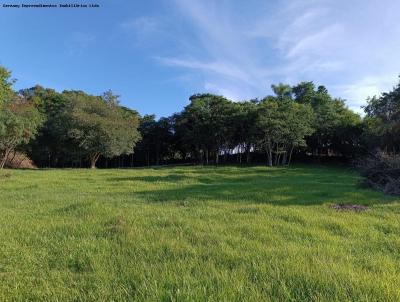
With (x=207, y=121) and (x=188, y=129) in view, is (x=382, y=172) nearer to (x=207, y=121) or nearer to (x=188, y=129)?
(x=207, y=121)

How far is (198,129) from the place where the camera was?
53.4 m

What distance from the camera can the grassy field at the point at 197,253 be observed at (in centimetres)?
435

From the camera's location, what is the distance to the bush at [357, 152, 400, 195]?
16.9 metres

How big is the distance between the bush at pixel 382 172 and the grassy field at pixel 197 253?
6.48 metres

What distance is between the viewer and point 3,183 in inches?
794

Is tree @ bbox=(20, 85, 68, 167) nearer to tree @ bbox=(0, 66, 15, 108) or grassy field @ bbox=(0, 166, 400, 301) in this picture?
tree @ bbox=(0, 66, 15, 108)

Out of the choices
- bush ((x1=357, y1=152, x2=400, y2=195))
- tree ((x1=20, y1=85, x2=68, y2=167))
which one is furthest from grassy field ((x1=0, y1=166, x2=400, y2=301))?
tree ((x1=20, y1=85, x2=68, y2=167))

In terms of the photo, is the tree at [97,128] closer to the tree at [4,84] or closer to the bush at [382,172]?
the tree at [4,84]

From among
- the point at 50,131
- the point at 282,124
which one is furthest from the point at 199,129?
the point at 50,131

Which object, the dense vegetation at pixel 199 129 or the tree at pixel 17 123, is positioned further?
the dense vegetation at pixel 199 129

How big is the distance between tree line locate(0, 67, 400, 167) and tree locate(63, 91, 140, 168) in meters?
0.11

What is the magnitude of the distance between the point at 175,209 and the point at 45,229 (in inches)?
150

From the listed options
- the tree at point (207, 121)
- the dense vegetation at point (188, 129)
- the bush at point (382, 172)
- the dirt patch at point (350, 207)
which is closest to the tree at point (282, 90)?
the dense vegetation at point (188, 129)

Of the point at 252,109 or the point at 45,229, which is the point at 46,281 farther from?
the point at 252,109
